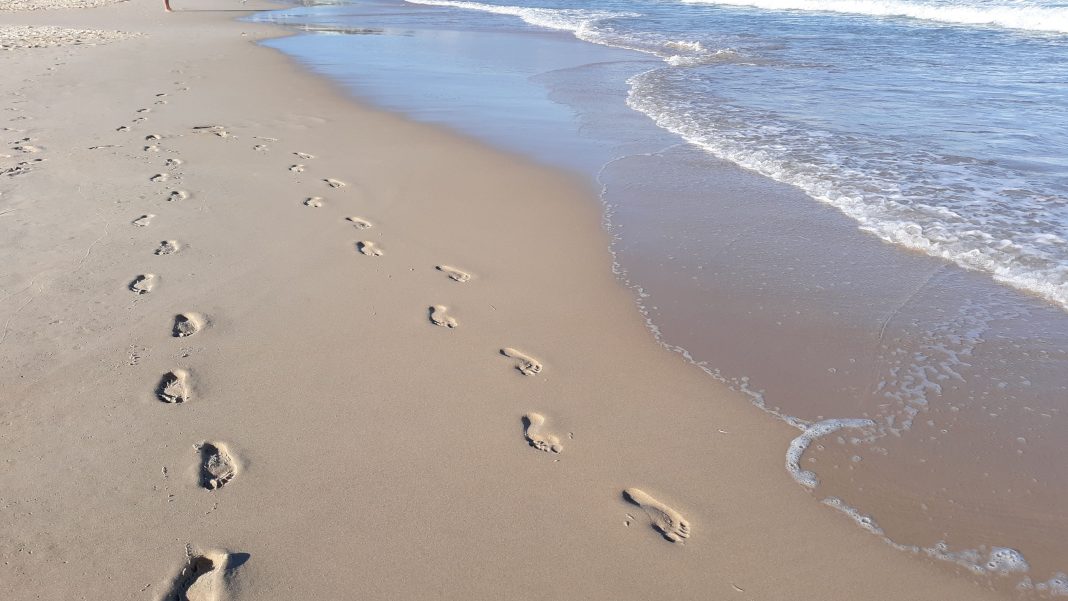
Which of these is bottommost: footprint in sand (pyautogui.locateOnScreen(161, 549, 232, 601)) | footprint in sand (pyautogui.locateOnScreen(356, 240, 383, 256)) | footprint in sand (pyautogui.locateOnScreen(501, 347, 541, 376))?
footprint in sand (pyautogui.locateOnScreen(161, 549, 232, 601))

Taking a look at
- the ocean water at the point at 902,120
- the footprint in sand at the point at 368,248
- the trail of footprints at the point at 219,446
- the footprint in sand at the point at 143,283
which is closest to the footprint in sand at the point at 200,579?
the trail of footprints at the point at 219,446

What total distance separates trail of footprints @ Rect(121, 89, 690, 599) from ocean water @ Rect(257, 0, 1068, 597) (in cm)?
62

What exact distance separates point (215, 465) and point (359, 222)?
2.50 metres

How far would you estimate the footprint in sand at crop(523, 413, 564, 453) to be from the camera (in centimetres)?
267

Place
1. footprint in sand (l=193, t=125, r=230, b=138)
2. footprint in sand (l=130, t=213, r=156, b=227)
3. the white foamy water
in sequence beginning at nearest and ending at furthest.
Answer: footprint in sand (l=130, t=213, r=156, b=227)
footprint in sand (l=193, t=125, r=230, b=138)
the white foamy water

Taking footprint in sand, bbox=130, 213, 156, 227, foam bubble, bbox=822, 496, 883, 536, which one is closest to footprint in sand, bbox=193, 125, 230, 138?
footprint in sand, bbox=130, 213, 156, 227

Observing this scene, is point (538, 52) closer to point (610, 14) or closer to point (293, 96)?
point (293, 96)

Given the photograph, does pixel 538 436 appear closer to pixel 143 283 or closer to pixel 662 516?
pixel 662 516

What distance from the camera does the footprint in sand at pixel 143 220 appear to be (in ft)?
14.4

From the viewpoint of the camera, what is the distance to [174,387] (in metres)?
2.90

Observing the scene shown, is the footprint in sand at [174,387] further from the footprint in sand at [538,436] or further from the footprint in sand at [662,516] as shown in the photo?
the footprint in sand at [662,516]

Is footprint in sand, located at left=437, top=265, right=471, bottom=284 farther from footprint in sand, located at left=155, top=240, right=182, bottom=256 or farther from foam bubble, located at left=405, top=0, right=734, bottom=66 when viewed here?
Result: foam bubble, located at left=405, top=0, right=734, bottom=66

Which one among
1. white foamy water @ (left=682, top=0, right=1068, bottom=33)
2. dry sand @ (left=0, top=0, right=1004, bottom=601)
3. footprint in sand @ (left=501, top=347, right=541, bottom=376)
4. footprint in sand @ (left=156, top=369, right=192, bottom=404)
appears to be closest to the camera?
dry sand @ (left=0, top=0, right=1004, bottom=601)

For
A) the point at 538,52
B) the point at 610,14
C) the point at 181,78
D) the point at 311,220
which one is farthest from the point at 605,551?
the point at 610,14
